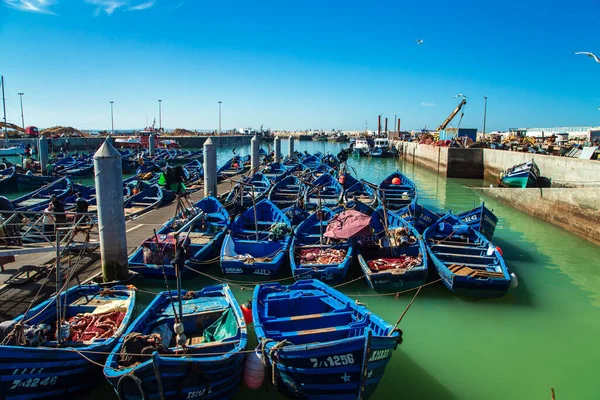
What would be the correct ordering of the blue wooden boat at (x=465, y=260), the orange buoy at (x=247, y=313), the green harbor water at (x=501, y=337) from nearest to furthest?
the green harbor water at (x=501, y=337)
the orange buoy at (x=247, y=313)
the blue wooden boat at (x=465, y=260)

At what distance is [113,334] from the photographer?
773cm

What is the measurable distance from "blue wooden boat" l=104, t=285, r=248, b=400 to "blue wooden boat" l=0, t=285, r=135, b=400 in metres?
0.65

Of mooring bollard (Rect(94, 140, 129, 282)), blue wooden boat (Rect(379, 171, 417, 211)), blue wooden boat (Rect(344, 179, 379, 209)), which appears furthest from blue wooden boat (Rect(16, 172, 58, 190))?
blue wooden boat (Rect(379, 171, 417, 211))

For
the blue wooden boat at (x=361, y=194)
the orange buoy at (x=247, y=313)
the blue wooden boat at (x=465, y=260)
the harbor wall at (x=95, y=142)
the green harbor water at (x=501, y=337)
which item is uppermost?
the harbor wall at (x=95, y=142)

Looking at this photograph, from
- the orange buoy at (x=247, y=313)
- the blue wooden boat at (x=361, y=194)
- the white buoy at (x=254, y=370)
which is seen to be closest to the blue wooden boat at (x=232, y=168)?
the blue wooden boat at (x=361, y=194)

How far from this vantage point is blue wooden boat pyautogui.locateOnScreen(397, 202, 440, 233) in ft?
55.9

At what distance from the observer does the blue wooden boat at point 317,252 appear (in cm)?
1175

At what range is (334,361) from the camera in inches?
259

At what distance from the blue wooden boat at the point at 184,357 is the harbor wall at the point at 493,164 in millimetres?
23613

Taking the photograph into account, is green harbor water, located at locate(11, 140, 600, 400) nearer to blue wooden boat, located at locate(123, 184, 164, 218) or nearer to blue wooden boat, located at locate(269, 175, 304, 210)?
Answer: blue wooden boat, located at locate(269, 175, 304, 210)

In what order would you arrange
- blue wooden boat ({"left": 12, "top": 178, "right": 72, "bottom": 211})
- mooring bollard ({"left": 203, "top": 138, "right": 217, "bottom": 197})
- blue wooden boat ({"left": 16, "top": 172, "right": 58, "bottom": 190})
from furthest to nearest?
blue wooden boat ({"left": 16, "top": 172, "right": 58, "bottom": 190}), mooring bollard ({"left": 203, "top": 138, "right": 217, "bottom": 197}), blue wooden boat ({"left": 12, "top": 178, "right": 72, "bottom": 211})

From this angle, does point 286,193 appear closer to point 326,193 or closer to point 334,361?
point 326,193

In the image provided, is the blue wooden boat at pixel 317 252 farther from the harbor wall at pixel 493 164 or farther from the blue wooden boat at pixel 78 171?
the blue wooden boat at pixel 78 171

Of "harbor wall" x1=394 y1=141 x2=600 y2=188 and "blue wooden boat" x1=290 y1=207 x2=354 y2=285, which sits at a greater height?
"harbor wall" x1=394 y1=141 x2=600 y2=188
